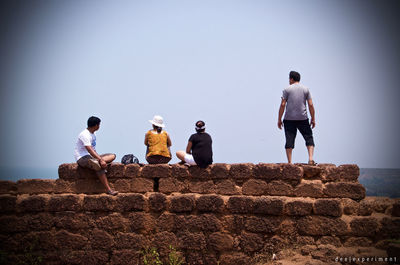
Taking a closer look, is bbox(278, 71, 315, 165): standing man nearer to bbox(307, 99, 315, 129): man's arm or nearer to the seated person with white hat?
bbox(307, 99, 315, 129): man's arm

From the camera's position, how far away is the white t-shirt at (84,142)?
28.6ft

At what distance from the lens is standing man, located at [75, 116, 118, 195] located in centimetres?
871

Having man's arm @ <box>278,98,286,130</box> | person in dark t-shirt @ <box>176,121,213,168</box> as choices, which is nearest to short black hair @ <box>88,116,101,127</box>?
person in dark t-shirt @ <box>176,121,213,168</box>

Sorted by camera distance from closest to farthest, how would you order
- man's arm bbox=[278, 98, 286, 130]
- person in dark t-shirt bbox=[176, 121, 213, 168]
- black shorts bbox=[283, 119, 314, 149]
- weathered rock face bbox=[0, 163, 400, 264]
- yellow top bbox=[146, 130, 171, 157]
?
weathered rock face bbox=[0, 163, 400, 264] < person in dark t-shirt bbox=[176, 121, 213, 168] < black shorts bbox=[283, 119, 314, 149] < man's arm bbox=[278, 98, 286, 130] < yellow top bbox=[146, 130, 171, 157]

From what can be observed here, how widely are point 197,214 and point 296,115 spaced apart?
2.97 metres

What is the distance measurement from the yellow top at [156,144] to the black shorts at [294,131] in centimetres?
271

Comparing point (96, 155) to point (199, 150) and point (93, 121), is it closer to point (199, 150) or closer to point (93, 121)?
point (93, 121)

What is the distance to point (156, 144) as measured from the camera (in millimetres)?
9203

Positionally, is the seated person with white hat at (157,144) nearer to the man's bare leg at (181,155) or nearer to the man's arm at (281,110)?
the man's bare leg at (181,155)

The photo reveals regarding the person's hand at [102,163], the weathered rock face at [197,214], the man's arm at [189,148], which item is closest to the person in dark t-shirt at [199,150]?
the man's arm at [189,148]

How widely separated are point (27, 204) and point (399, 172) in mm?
13483

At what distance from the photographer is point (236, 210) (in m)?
8.27

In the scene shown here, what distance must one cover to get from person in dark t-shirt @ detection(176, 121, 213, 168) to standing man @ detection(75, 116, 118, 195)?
5.36ft

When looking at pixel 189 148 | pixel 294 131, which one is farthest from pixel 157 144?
pixel 294 131
